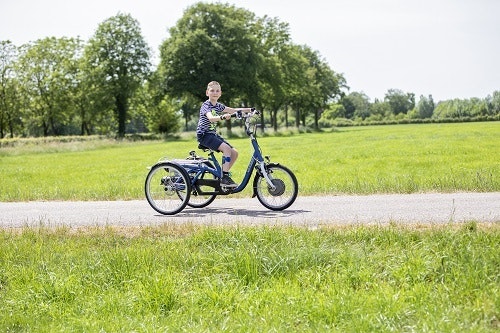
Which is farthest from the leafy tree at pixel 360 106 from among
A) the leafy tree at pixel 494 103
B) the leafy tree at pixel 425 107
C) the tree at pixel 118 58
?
the tree at pixel 118 58

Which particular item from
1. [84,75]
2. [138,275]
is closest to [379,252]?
[138,275]

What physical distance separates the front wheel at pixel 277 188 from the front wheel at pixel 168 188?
1.20 metres

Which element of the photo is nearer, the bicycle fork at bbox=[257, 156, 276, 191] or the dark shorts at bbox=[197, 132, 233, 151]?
the bicycle fork at bbox=[257, 156, 276, 191]

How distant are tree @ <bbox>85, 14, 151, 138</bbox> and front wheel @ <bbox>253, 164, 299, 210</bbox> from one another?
56.7 metres

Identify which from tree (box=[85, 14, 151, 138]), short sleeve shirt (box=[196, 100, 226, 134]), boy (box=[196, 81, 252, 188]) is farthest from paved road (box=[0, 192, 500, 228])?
tree (box=[85, 14, 151, 138])

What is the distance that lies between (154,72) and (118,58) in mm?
4641

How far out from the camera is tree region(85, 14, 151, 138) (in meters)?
62.2

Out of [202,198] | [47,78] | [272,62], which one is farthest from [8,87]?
[202,198]

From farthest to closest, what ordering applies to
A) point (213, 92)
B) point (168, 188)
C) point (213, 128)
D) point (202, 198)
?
point (202, 198)
point (168, 188)
point (213, 128)
point (213, 92)

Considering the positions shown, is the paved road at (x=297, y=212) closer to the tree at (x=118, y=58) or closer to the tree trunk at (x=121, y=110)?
the tree at (x=118, y=58)

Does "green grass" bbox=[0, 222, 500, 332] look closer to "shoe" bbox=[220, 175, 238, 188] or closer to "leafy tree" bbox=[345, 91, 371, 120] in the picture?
"shoe" bbox=[220, 175, 238, 188]

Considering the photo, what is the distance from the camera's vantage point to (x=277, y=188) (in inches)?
322

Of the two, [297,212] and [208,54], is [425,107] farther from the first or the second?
[297,212]

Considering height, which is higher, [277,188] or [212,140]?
[212,140]
